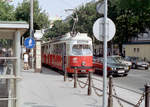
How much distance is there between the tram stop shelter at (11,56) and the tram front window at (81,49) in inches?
562

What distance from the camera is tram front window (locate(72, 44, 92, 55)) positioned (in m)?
21.9

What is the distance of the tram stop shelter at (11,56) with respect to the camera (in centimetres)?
638

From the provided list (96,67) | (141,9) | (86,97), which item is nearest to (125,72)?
(96,67)

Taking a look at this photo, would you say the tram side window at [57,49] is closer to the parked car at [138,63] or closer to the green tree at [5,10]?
the green tree at [5,10]

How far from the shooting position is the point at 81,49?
72.3ft

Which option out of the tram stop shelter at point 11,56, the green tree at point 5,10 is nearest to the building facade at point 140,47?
the green tree at point 5,10

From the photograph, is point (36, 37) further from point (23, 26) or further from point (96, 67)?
point (23, 26)

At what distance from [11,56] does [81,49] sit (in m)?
14.9

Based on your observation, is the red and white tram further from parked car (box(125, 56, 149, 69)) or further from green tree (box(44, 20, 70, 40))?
green tree (box(44, 20, 70, 40))

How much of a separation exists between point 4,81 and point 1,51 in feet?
3.06

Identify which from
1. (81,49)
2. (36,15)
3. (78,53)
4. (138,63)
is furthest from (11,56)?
(36,15)

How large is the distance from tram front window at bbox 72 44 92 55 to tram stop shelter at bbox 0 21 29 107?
562 inches

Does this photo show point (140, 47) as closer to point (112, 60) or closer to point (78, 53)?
point (112, 60)

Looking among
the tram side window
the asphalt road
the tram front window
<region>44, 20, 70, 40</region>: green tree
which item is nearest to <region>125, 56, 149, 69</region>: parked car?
the tram side window
